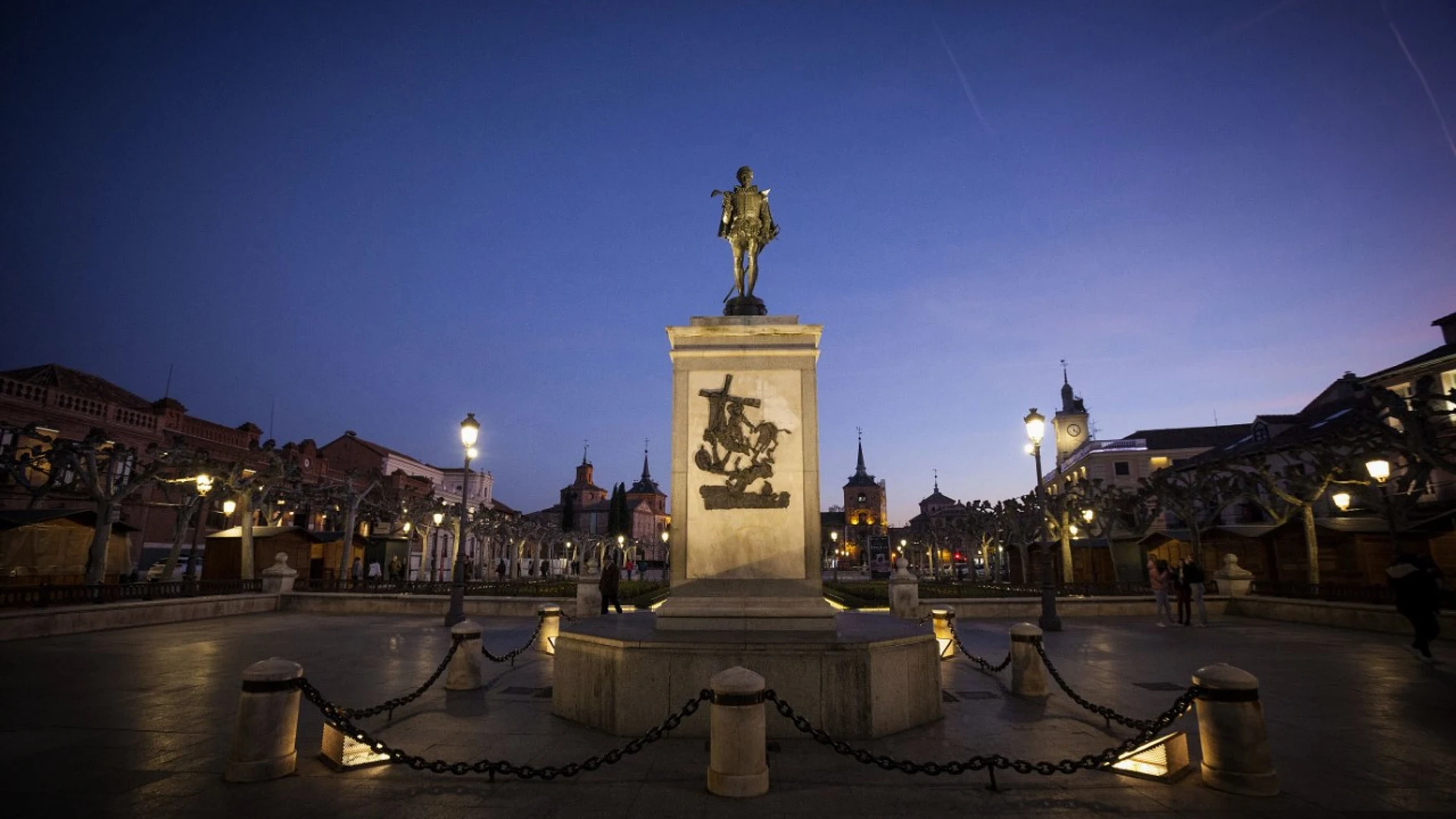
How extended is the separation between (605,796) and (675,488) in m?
4.58

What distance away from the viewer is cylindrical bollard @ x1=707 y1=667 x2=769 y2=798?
239 inches

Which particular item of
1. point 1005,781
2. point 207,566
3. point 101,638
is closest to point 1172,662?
point 1005,781

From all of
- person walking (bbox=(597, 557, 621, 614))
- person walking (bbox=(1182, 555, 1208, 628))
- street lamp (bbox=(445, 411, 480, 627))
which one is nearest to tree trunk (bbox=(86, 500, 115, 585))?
street lamp (bbox=(445, 411, 480, 627))

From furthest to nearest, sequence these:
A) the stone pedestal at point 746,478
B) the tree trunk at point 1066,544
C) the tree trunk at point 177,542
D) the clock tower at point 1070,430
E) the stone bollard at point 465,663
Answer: the clock tower at point 1070,430 → the tree trunk at point 1066,544 → the tree trunk at point 177,542 → the stone bollard at point 465,663 → the stone pedestal at point 746,478

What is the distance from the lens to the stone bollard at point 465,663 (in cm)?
1117

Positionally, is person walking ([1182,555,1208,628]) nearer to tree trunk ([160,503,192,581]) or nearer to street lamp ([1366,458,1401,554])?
street lamp ([1366,458,1401,554])

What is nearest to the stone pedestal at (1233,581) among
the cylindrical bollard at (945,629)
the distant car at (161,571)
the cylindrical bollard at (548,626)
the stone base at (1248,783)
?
the cylindrical bollard at (945,629)

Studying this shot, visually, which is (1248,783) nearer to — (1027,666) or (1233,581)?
(1027,666)

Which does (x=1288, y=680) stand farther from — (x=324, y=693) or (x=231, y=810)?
(x=324, y=693)

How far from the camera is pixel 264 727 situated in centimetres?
A: 662

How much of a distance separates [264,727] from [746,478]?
6.44m

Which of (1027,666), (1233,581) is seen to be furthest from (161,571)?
(1233,581)

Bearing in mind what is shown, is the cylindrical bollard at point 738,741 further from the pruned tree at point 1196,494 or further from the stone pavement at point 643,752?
the pruned tree at point 1196,494

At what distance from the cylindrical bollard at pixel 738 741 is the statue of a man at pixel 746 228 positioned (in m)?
7.12
